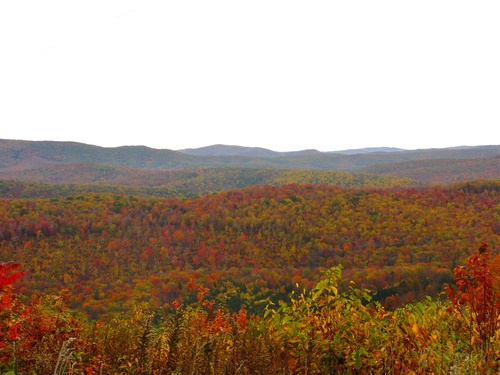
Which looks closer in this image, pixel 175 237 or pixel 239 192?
pixel 175 237

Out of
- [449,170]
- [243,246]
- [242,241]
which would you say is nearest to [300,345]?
[243,246]

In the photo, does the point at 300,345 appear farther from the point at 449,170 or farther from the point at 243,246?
the point at 449,170

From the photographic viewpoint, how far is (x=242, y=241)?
48969 millimetres

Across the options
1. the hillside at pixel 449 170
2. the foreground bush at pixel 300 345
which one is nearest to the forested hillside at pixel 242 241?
the foreground bush at pixel 300 345

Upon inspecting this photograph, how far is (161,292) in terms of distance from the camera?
111 ft

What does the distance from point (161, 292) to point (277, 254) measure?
17936 millimetres

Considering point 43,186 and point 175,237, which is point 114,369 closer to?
point 175,237

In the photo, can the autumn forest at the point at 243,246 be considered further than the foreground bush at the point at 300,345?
Yes

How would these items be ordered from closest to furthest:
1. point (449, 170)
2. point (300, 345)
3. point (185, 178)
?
point (300, 345) < point (449, 170) < point (185, 178)

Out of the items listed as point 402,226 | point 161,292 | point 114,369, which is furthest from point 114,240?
point 114,369

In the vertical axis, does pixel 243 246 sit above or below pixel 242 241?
below

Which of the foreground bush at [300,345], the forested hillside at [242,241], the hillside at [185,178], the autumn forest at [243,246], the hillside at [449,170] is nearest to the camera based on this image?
the foreground bush at [300,345]

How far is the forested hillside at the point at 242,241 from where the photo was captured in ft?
114

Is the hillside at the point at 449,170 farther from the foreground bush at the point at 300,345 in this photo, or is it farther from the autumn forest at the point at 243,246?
the foreground bush at the point at 300,345
